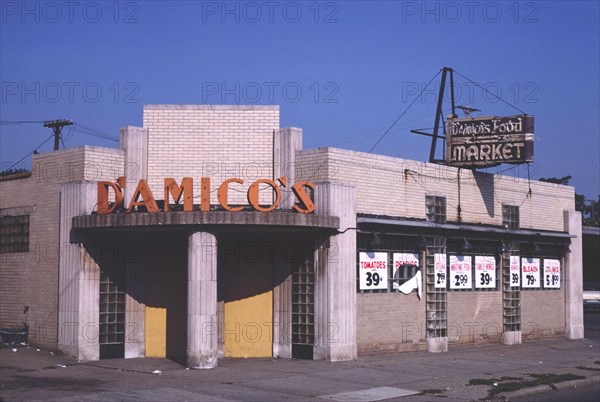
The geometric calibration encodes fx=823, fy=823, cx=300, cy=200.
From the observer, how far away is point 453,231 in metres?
29.0

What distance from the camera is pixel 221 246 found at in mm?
25688

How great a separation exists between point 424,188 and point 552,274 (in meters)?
9.45

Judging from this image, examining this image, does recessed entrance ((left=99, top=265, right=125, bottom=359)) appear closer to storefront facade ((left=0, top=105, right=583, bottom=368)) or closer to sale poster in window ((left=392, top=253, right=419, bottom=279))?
storefront facade ((left=0, top=105, right=583, bottom=368))

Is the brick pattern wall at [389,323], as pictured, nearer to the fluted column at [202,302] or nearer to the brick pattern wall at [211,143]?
the brick pattern wall at [211,143]

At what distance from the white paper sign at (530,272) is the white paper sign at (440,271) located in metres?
5.56

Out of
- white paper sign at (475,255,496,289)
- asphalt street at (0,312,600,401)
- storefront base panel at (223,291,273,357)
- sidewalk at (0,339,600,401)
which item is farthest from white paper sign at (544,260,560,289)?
storefront base panel at (223,291,273,357)

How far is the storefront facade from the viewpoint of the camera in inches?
902

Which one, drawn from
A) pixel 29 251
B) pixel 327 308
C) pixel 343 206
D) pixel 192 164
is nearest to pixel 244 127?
pixel 192 164

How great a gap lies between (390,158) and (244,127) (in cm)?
517

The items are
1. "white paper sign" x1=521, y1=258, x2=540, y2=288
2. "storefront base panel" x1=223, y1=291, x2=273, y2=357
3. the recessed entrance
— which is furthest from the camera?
"white paper sign" x1=521, y1=258, x2=540, y2=288

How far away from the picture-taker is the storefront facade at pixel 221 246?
2292 cm

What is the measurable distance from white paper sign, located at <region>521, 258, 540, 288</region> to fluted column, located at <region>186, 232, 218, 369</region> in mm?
15245

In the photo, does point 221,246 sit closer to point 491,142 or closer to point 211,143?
point 211,143

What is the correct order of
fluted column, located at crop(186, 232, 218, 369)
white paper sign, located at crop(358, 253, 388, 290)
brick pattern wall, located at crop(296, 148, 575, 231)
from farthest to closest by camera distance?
white paper sign, located at crop(358, 253, 388, 290) → brick pattern wall, located at crop(296, 148, 575, 231) → fluted column, located at crop(186, 232, 218, 369)
